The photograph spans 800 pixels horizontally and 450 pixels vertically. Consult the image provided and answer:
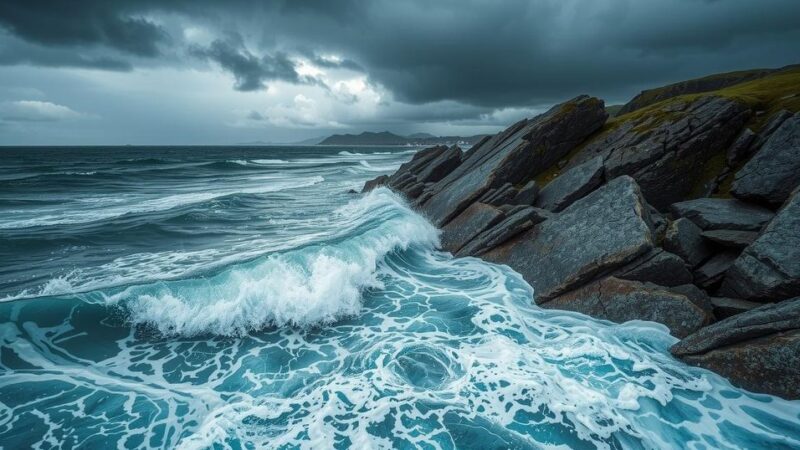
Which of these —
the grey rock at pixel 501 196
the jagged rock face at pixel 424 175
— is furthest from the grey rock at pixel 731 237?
the jagged rock face at pixel 424 175

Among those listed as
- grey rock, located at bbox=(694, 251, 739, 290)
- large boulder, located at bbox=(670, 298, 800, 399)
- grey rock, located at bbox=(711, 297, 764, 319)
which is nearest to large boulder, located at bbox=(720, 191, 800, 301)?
grey rock, located at bbox=(711, 297, 764, 319)

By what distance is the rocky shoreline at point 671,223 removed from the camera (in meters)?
7.52

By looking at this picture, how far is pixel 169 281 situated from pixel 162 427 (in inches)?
238

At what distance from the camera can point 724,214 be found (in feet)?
35.7

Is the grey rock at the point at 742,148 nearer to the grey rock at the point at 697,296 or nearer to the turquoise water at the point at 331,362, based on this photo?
the grey rock at the point at 697,296

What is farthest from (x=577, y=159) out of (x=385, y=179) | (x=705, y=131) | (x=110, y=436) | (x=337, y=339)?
(x=110, y=436)

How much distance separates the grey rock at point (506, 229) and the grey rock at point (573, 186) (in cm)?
129

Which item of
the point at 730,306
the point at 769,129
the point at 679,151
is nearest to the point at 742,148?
the point at 769,129

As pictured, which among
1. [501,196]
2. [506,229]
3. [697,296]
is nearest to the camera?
[697,296]

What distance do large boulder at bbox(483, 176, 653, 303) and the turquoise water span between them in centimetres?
82

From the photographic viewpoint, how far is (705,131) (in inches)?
574

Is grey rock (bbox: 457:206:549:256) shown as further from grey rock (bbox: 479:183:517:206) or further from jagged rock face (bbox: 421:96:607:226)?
jagged rock face (bbox: 421:96:607:226)

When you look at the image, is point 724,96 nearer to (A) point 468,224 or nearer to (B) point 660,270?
(B) point 660,270

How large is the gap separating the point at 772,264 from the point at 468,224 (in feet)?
30.8
